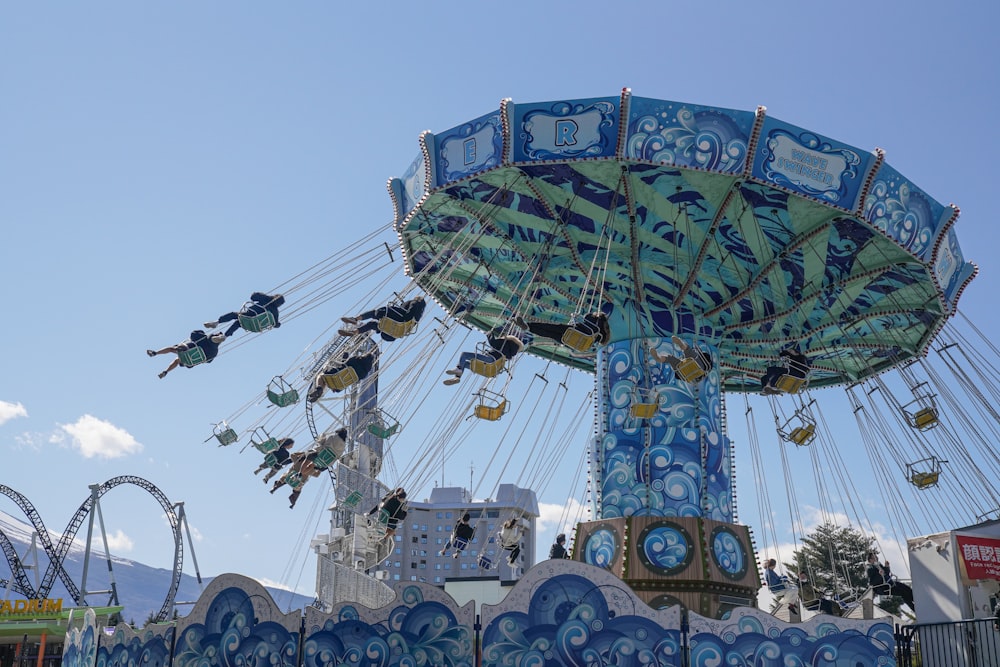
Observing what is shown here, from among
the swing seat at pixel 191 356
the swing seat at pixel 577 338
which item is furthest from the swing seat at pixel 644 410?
the swing seat at pixel 191 356

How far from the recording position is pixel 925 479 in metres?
15.4

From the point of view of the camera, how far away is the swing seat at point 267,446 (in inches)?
607

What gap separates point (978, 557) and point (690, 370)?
418cm

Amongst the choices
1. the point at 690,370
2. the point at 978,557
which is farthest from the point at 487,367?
the point at 978,557

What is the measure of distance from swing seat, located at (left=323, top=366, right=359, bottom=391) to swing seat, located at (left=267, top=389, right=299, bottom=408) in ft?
4.17

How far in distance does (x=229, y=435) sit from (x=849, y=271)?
963cm

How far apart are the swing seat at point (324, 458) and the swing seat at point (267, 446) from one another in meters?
0.81

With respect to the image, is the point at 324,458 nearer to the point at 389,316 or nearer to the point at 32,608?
the point at 389,316

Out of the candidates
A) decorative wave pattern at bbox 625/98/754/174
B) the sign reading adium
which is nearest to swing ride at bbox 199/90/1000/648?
decorative wave pattern at bbox 625/98/754/174

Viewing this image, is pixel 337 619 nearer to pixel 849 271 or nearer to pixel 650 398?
pixel 650 398

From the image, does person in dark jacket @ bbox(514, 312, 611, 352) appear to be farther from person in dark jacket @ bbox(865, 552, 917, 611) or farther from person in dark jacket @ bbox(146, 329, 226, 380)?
person in dark jacket @ bbox(865, 552, 917, 611)

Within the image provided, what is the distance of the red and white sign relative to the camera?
39.4 feet

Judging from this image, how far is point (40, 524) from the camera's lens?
133 ft

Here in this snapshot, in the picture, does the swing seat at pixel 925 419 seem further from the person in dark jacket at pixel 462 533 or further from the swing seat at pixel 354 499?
the swing seat at pixel 354 499
